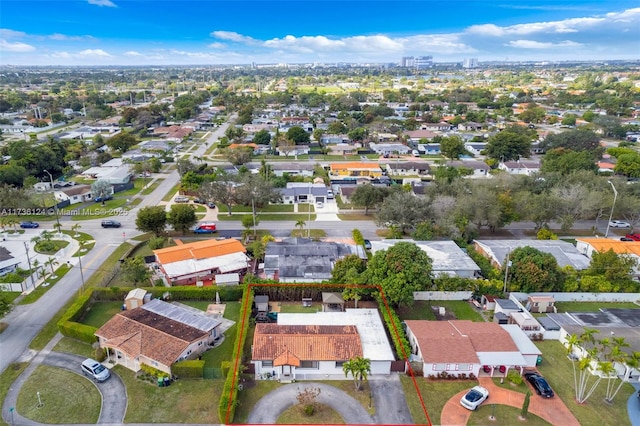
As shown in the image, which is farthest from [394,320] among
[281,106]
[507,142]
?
[281,106]

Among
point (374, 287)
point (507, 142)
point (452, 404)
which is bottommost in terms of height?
point (452, 404)

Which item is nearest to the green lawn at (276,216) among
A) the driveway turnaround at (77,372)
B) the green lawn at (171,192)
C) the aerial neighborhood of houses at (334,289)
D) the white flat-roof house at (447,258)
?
the aerial neighborhood of houses at (334,289)

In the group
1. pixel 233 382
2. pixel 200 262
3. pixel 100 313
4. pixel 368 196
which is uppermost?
pixel 368 196

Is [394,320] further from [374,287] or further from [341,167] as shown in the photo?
[341,167]

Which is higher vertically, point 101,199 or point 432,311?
point 101,199

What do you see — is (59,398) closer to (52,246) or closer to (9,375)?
(9,375)

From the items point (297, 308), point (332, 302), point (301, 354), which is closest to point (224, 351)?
point (301, 354)
